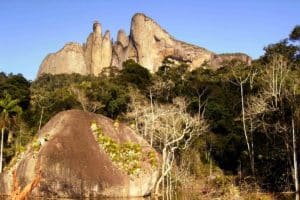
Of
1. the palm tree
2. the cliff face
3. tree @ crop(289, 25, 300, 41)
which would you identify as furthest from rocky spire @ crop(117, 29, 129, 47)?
the palm tree

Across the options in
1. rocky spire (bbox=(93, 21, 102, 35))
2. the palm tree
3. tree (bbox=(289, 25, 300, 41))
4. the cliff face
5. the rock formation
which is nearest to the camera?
the rock formation

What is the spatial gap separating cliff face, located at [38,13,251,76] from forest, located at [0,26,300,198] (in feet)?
75.1

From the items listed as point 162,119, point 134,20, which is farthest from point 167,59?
point 162,119

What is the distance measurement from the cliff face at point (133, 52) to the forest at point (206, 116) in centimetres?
2290

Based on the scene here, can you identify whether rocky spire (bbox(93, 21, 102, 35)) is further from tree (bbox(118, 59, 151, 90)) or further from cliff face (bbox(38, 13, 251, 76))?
tree (bbox(118, 59, 151, 90))

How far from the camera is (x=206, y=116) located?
35.4 metres

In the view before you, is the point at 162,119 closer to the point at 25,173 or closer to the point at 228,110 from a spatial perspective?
the point at 228,110

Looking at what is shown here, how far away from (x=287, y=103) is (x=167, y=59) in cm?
4643

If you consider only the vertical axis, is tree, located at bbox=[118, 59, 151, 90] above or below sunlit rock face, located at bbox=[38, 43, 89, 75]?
below

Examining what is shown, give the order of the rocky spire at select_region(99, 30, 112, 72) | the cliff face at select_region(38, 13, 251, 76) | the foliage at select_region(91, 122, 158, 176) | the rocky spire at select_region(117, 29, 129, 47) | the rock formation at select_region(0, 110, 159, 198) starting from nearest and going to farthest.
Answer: the rock formation at select_region(0, 110, 159, 198) → the foliage at select_region(91, 122, 158, 176) → the cliff face at select_region(38, 13, 251, 76) → the rocky spire at select_region(99, 30, 112, 72) → the rocky spire at select_region(117, 29, 129, 47)

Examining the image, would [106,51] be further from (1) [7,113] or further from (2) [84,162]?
(2) [84,162]

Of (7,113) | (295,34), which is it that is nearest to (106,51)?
(295,34)

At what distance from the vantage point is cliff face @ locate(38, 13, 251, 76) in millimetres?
72688

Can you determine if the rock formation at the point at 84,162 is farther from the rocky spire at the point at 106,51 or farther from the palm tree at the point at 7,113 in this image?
the rocky spire at the point at 106,51
